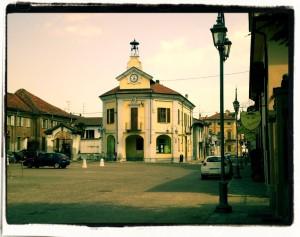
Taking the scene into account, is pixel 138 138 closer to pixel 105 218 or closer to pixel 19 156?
pixel 19 156

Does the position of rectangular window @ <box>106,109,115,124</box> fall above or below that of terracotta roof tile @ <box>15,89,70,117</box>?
below

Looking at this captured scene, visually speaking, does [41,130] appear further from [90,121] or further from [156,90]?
[90,121]

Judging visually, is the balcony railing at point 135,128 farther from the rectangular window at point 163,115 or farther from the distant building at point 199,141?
the distant building at point 199,141

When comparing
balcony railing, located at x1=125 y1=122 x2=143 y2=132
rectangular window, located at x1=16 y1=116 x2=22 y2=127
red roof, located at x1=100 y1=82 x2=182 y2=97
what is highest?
red roof, located at x1=100 y1=82 x2=182 y2=97

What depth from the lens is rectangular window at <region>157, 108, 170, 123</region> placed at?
5653 centimetres

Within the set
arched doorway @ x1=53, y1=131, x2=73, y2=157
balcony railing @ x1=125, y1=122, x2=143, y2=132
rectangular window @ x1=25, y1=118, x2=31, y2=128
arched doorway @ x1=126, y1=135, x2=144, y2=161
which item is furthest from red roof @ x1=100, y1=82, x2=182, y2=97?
rectangular window @ x1=25, y1=118, x2=31, y2=128

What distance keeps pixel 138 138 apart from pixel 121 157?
3.10 meters

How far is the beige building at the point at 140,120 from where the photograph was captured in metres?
55.9

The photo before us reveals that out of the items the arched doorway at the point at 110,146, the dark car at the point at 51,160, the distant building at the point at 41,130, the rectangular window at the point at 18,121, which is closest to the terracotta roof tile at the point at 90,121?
the distant building at the point at 41,130

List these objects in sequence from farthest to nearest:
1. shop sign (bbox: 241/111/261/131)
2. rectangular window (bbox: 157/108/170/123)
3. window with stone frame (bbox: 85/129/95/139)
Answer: window with stone frame (bbox: 85/129/95/139) → rectangular window (bbox: 157/108/170/123) → shop sign (bbox: 241/111/261/131)

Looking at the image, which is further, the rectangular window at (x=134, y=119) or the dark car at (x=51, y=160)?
the rectangular window at (x=134, y=119)

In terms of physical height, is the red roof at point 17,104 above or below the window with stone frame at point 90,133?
above

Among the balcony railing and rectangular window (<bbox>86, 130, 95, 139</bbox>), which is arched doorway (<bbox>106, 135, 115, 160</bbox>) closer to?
the balcony railing

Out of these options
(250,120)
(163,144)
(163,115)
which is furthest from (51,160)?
(250,120)
